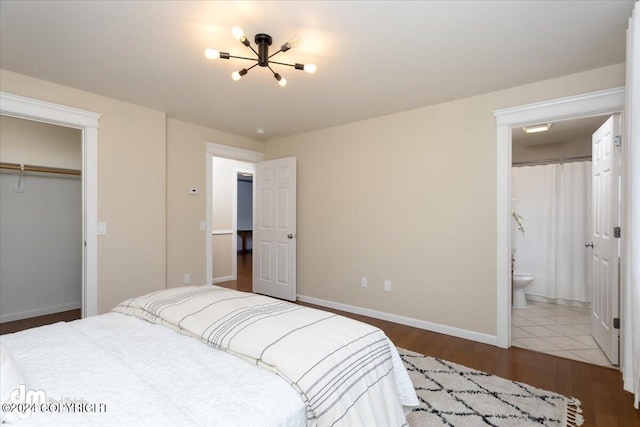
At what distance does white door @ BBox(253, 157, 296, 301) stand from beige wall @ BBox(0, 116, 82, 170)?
7.67 ft

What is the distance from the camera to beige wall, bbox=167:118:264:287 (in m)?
3.81

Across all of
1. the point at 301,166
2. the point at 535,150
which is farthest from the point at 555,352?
the point at 301,166

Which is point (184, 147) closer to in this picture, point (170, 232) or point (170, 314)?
point (170, 232)

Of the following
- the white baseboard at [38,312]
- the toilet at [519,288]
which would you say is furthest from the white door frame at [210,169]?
the toilet at [519,288]

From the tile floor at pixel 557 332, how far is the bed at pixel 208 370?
2046mm

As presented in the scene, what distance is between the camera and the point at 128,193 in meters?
3.31

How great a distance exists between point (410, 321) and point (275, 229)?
2229 mm

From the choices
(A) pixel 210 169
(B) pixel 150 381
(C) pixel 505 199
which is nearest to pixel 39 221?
(A) pixel 210 169

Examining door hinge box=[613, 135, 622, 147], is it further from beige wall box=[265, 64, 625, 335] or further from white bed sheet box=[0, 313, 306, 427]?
white bed sheet box=[0, 313, 306, 427]

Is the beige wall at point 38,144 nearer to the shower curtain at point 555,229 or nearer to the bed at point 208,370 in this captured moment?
the bed at point 208,370

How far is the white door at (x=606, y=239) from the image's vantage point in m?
2.53

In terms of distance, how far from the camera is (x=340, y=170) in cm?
408

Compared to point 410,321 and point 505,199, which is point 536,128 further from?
point 410,321

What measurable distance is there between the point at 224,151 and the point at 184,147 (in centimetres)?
58
